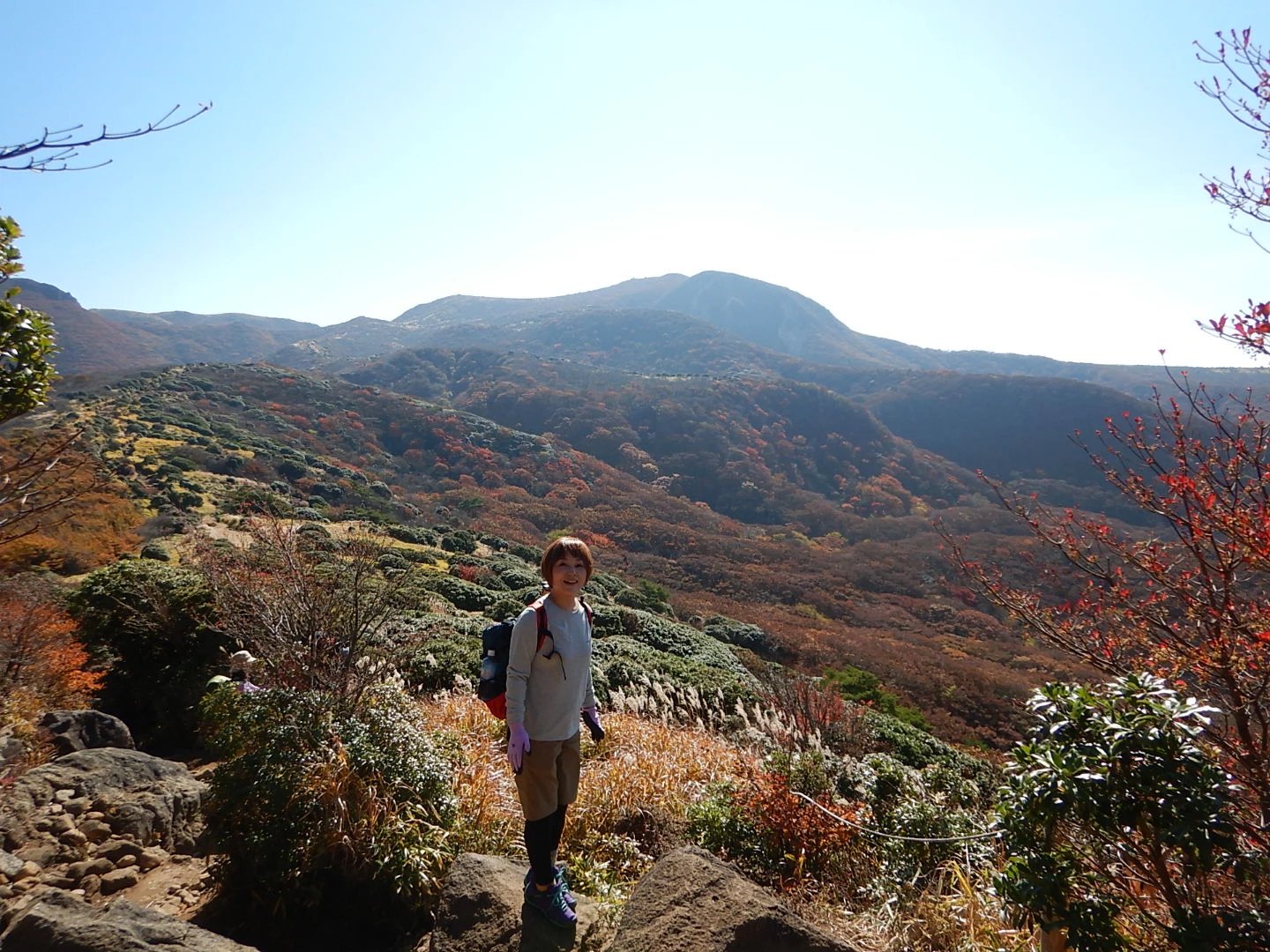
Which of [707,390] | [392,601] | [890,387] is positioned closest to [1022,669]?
[392,601]

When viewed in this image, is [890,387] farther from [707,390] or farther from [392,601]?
[392,601]

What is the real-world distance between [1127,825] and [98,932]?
360 centimetres

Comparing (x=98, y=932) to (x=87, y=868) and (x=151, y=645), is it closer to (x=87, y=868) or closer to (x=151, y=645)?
(x=87, y=868)

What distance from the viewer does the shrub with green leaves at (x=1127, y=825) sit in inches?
73.5

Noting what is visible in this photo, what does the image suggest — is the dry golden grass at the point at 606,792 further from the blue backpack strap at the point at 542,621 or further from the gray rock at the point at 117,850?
the gray rock at the point at 117,850

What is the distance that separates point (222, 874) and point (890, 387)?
89284 mm

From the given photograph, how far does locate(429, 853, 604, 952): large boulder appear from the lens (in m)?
2.67

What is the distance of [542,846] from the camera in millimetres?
2889

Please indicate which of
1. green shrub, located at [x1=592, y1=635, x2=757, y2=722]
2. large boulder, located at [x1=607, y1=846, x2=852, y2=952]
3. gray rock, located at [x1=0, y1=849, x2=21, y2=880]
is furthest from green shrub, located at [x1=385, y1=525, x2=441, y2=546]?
large boulder, located at [x1=607, y1=846, x2=852, y2=952]

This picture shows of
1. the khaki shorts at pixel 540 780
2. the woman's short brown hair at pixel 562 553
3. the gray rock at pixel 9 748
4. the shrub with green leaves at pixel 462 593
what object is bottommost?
the shrub with green leaves at pixel 462 593

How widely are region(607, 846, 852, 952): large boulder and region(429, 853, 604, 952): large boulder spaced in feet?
1.08

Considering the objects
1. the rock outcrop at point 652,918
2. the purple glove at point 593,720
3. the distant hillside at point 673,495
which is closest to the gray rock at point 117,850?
the rock outcrop at point 652,918

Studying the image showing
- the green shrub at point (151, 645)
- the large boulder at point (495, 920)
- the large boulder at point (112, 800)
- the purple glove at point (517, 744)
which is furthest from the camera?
the green shrub at point (151, 645)

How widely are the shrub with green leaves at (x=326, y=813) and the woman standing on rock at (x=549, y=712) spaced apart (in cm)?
80
